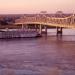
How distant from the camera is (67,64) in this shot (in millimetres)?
17109

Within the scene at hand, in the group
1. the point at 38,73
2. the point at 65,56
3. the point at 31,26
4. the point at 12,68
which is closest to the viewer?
the point at 38,73

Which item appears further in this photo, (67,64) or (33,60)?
(33,60)

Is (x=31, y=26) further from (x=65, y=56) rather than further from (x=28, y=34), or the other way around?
(x=65, y=56)

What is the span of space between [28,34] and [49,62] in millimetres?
19948

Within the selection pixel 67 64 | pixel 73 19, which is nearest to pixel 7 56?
pixel 67 64

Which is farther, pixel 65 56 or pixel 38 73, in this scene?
pixel 65 56

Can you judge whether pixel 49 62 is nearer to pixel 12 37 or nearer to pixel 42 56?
pixel 42 56

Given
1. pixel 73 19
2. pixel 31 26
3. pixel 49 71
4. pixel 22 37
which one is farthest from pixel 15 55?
pixel 31 26

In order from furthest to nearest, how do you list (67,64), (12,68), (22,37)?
(22,37), (67,64), (12,68)

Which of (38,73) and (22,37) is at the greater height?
(38,73)

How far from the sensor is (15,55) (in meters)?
20.6

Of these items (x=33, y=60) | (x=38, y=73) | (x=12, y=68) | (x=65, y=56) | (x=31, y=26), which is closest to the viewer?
(x=38, y=73)

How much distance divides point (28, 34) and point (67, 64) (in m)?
20.6

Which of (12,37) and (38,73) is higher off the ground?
(38,73)
